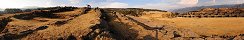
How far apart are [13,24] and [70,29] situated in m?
2.94

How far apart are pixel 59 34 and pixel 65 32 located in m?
0.29

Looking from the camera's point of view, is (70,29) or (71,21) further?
(71,21)

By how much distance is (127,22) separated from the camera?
1830cm

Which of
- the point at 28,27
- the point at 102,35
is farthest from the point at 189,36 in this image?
the point at 28,27

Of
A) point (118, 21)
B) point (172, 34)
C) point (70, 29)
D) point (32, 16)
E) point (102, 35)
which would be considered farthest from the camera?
point (32, 16)

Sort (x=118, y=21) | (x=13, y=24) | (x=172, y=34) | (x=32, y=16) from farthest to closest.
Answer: (x=32, y=16)
(x=118, y=21)
(x=172, y=34)
(x=13, y=24)

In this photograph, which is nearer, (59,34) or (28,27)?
(59,34)

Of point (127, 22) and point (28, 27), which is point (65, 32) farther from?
point (127, 22)

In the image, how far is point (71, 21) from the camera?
16656 mm

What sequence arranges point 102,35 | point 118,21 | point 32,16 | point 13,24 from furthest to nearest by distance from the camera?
point 32,16 → point 118,21 → point 13,24 → point 102,35

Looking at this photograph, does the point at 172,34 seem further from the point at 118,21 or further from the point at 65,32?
the point at 65,32

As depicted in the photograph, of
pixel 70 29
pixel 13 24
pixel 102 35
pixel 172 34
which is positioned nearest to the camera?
pixel 102 35

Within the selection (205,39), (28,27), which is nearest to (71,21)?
(28,27)

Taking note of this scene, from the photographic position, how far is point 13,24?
1573cm
